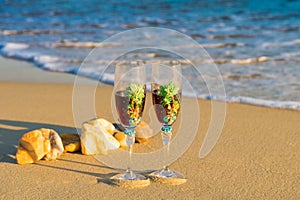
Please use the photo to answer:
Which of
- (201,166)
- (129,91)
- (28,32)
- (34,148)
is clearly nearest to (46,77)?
(34,148)

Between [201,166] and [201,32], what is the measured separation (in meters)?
8.58

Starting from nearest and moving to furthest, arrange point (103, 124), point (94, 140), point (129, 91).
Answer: point (129, 91), point (94, 140), point (103, 124)

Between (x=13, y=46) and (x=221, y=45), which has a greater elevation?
(x=221, y=45)

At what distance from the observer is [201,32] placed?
40.5 ft

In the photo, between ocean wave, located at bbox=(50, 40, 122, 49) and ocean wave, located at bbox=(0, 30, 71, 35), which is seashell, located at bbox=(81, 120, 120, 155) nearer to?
ocean wave, located at bbox=(50, 40, 122, 49)

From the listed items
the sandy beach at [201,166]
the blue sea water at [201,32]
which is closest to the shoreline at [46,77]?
the blue sea water at [201,32]

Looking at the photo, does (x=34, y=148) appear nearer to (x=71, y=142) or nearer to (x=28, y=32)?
(x=71, y=142)

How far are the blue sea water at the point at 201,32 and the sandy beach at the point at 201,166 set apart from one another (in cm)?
93

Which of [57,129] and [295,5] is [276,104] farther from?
[295,5]

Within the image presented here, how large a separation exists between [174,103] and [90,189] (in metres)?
Result: 0.77

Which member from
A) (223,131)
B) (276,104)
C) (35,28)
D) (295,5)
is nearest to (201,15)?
(295,5)

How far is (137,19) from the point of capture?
16.3 metres

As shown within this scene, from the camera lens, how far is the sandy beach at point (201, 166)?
3564mm

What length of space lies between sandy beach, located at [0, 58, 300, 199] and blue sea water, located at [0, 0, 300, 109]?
3.05 feet
